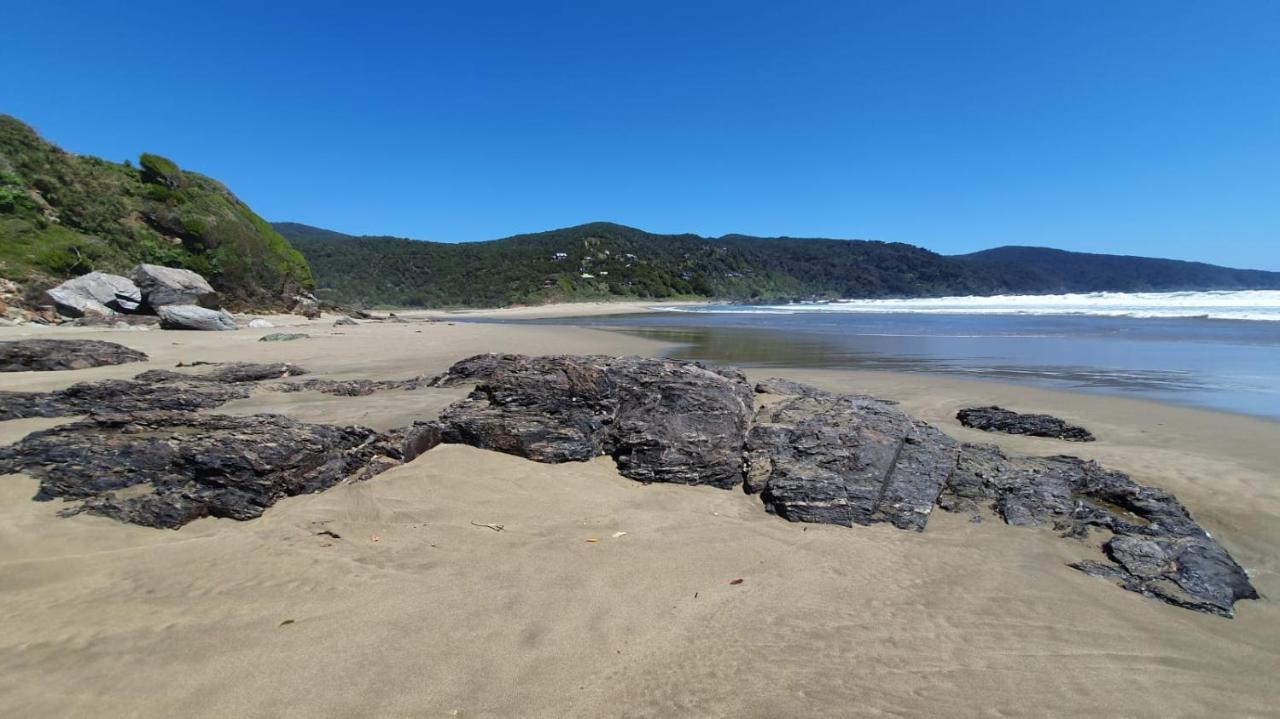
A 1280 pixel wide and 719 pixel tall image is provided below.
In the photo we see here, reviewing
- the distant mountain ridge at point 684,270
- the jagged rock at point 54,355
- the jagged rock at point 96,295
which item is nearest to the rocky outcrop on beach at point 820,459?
the jagged rock at point 54,355

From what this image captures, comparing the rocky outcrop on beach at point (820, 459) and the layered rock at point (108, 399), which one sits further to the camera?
the layered rock at point (108, 399)

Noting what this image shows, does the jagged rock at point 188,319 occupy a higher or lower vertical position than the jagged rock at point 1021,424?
higher

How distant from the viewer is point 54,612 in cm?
297

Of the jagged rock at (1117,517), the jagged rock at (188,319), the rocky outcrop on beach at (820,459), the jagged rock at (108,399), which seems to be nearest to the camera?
the jagged rock at (1117,517)

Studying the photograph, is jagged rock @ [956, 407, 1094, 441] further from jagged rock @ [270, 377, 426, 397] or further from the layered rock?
the layered rock

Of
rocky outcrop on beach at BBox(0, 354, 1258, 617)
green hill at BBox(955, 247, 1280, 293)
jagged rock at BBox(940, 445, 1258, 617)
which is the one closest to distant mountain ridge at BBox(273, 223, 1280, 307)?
green hill at BBox(955, 247, 1280, 293)

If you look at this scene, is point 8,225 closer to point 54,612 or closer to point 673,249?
point 54,612

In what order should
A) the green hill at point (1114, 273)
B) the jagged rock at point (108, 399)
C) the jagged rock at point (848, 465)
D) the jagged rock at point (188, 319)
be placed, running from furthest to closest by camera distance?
the green hill at point (1114, 273)
the jagged rock at point (188, 319)
the jagged rock at point (108, 399)
the jagged rock at point (848, 465)

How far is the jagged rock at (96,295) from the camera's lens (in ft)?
55.0

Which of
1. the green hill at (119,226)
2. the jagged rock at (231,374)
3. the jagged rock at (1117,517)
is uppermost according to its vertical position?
the green hill at (119,226)

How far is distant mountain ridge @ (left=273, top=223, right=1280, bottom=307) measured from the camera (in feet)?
246

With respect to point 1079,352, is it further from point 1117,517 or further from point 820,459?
point 820,459

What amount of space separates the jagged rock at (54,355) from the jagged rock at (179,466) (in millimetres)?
6773

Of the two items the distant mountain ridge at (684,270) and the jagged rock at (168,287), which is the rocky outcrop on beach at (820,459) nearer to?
the jagged rock at (168,287)
